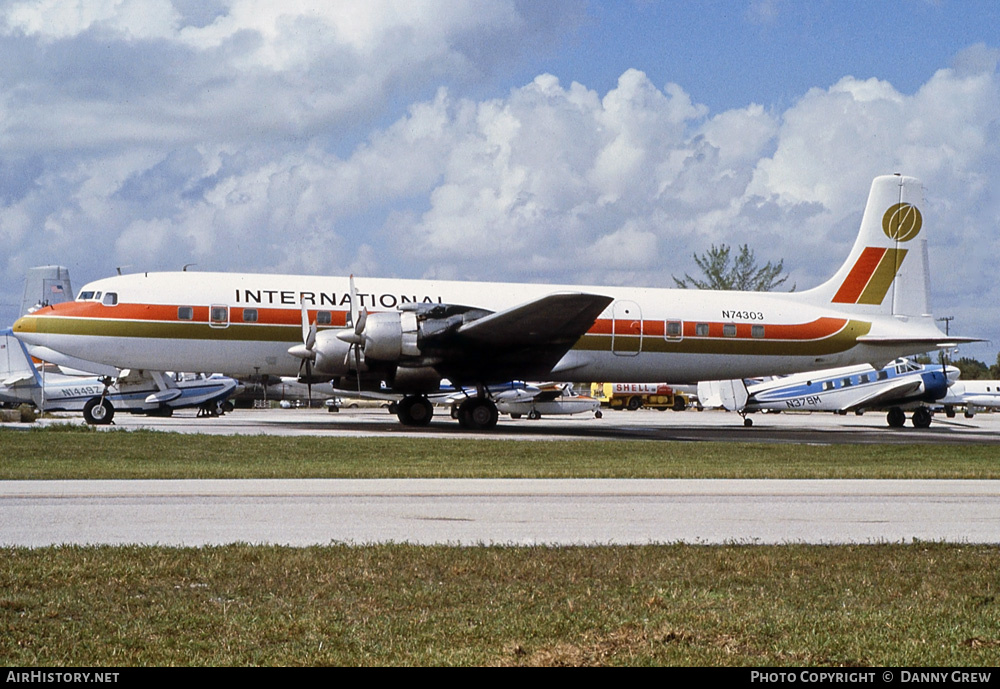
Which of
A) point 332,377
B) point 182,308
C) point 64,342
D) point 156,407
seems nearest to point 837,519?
point 332,377

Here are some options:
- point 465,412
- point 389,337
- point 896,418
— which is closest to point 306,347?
point 389,337

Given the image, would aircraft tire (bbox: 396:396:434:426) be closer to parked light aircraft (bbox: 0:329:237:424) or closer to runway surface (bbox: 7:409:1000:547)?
parked light aircraft (bbox: 0:329:237:424)

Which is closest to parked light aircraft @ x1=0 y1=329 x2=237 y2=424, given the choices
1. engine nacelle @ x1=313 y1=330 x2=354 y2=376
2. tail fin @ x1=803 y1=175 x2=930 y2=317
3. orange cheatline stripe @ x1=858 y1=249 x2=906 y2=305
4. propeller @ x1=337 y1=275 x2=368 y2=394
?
engine nacelle @ x1=313 y1=330 x2=354 y2=376

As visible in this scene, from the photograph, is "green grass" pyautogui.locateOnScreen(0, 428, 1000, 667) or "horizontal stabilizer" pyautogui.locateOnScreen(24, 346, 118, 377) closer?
"green grass" pyautogui.locateOnScreen(0, 428, 1000, 667)

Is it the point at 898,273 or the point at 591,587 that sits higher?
the point at 898,273

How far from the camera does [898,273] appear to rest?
35406 mm

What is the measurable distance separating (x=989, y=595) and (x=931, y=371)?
37.7 meters

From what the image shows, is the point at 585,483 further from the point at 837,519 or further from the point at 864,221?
the point at 864,221

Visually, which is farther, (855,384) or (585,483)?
(855,384)

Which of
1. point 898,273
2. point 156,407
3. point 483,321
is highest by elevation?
point 898,273

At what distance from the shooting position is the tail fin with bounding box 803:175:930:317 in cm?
3506

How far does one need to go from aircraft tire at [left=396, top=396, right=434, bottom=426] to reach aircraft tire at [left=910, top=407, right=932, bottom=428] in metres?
22.3

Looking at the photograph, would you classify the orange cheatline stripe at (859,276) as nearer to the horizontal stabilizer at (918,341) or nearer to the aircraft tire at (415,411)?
the horizontal stabilizer at (918,341)
